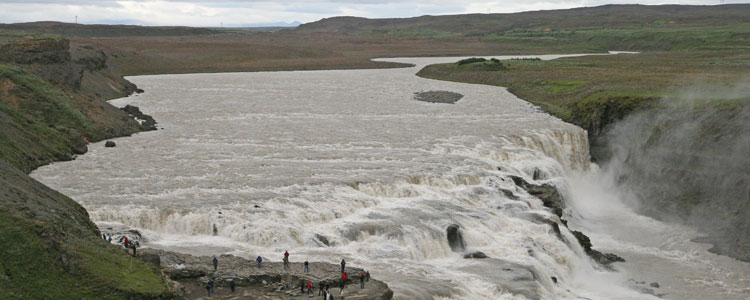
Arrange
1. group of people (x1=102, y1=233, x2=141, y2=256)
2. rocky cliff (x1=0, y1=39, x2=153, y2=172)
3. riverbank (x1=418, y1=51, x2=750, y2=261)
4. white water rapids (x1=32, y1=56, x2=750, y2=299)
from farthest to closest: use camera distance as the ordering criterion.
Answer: rocky cliff (x1=0, y1=39, x2=153, y2=172), riverbank (x1=418, y1=51, x2=750, y2=261), white water rapids (x1=32, y1=56, x2=750, y2=299), group of people (x1=102, y1=233, x2=141, y2=256)

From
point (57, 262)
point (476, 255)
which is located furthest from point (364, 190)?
point (57, 262)

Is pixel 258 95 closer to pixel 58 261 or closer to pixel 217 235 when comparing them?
pixel 217 235

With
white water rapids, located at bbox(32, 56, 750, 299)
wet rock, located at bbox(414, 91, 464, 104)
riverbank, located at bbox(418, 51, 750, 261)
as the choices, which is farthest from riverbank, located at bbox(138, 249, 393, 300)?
wet rock, located at bbox(414, 91, 464, 104)

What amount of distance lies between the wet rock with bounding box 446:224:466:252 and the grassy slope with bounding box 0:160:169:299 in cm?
1388

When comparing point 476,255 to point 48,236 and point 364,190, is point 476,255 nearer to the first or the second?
point 364,190

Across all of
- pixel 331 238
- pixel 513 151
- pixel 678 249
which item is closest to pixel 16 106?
pixel 331 238

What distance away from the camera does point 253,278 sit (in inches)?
1036

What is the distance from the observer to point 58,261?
913 inches

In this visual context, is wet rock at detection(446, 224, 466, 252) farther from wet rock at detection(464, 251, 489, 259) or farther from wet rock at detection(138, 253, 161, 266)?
wet rock at detection(138, 253, 161, 266)

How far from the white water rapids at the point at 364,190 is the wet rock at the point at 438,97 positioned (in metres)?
8.31

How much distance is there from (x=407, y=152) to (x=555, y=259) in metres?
16.5

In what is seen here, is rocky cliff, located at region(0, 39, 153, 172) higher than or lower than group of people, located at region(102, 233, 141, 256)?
higher

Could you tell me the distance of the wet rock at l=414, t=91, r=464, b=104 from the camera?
254ft

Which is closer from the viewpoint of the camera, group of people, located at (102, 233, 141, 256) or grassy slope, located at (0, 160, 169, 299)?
grassy slope, located at (0, 160, 169, 299)
